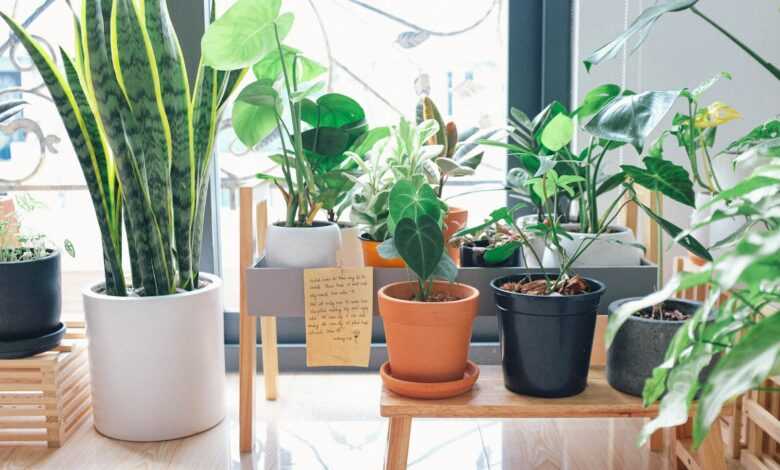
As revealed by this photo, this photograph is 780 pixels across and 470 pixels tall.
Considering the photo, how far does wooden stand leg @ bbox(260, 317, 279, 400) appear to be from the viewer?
1952mm

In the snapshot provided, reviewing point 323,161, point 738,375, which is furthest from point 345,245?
point 738,375

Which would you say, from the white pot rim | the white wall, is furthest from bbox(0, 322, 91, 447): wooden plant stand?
the white wall

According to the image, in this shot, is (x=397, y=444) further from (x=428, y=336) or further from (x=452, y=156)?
(x=452, y=156)

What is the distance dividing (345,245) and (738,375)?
1.12 m

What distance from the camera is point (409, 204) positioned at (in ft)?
4.26

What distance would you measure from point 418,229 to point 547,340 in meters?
0.26

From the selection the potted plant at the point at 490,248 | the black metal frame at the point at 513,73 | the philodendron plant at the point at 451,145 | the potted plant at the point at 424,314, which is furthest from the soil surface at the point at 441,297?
the black metal frame at the point at 513,73

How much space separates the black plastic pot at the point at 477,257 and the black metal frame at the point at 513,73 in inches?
26.5

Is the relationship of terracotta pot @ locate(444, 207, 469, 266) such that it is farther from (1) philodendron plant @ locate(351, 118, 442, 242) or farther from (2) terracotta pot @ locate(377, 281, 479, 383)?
(2) terracotta pot @ locate(377, 281, 479, 383)

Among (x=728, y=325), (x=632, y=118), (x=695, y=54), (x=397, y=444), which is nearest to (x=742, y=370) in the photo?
(x=728, y=325)

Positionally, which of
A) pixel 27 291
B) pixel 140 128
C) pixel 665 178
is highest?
pixel 140 128

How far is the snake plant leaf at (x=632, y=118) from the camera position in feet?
3.51

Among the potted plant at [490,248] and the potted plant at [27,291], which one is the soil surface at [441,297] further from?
the potted plant at [27,291]

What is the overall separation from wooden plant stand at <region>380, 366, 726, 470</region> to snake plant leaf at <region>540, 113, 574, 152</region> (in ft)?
1.36
